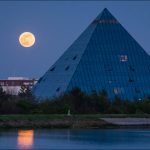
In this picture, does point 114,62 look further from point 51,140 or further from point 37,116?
point 51,140

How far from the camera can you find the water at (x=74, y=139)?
58.4 meters

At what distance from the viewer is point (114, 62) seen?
11431 cm

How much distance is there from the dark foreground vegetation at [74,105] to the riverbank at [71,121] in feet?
19.3

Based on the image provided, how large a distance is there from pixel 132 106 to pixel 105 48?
54.8ft

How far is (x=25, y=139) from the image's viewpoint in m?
63.8

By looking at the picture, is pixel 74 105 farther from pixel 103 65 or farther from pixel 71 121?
pixel 103 65

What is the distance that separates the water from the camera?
58403mm

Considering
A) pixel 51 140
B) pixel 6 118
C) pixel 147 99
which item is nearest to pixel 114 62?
pixel 147 99

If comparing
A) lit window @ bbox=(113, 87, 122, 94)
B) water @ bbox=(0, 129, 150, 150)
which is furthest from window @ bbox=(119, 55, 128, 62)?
water @ bbox=(0, 129, 150, 150)

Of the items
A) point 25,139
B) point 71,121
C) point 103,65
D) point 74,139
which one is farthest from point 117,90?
point 25,139

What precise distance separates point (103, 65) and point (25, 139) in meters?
50.4

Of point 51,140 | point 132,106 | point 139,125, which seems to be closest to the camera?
point 51,140

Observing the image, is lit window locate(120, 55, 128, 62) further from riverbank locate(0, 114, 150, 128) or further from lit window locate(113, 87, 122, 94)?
riverbank locate(0, 114, 150, 128)

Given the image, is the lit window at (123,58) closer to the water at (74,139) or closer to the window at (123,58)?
the window at (123,58)
